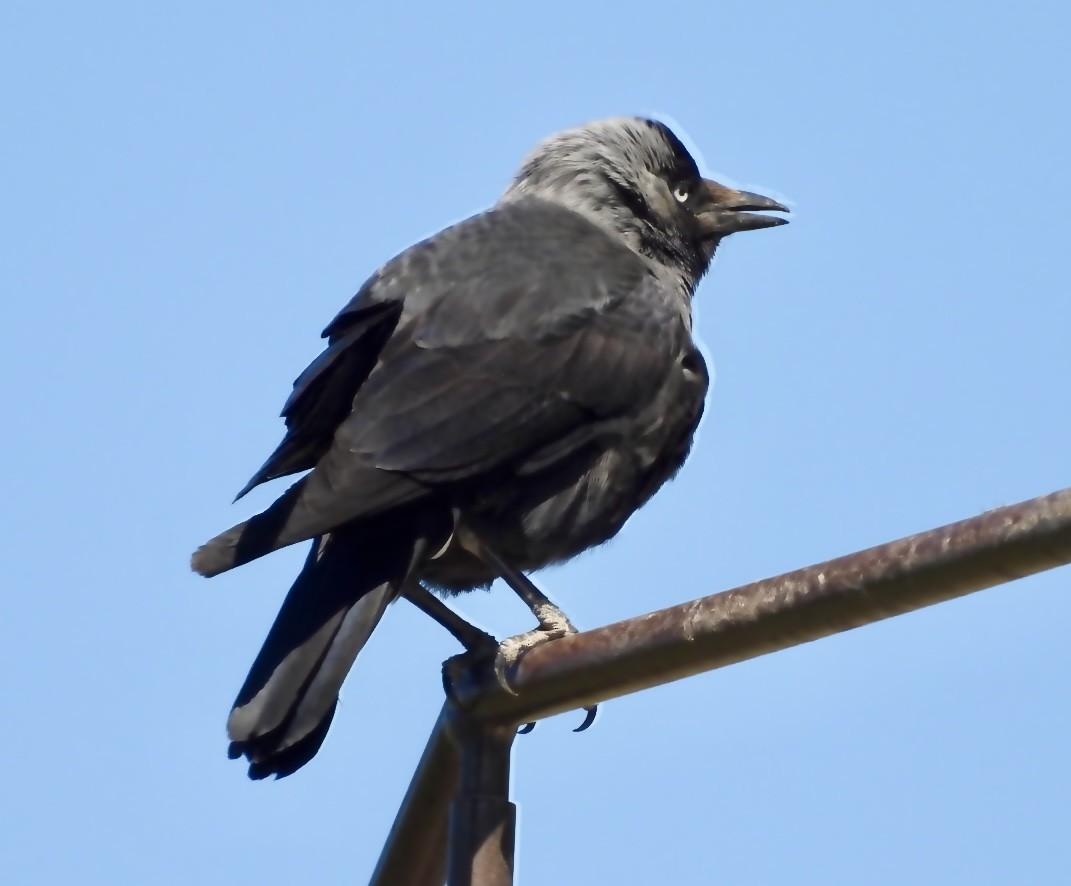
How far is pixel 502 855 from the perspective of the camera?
9.46ft

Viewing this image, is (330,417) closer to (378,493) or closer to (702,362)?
(378,493)

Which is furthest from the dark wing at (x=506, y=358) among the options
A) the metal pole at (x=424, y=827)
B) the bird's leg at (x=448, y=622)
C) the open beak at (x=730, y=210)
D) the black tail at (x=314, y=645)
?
the metal pole at (x=424, y=827)

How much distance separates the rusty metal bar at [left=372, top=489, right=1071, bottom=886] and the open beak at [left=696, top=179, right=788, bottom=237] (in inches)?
154

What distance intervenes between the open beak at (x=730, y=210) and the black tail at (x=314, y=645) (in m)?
2.51

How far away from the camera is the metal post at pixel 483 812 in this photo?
287 centimetres

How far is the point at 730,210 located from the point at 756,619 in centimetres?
442

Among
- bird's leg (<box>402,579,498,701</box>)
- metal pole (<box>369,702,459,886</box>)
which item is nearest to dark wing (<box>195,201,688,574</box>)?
bird's leg (<box>402,579,498,701</box>)

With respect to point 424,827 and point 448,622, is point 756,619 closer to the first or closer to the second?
point 424,827

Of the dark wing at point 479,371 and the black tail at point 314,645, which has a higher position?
the dark wing at point 479,371

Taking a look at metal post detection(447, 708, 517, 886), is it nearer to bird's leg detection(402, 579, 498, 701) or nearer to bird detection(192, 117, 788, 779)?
bird detection(192, 117, 788, 779)

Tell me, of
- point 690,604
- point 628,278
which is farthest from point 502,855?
point 628,278

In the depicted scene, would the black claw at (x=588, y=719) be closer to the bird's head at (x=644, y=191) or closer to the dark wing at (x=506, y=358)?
the dark wing at (x=506, y=358)

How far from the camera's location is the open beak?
270 inches

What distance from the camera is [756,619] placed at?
2.73 m
